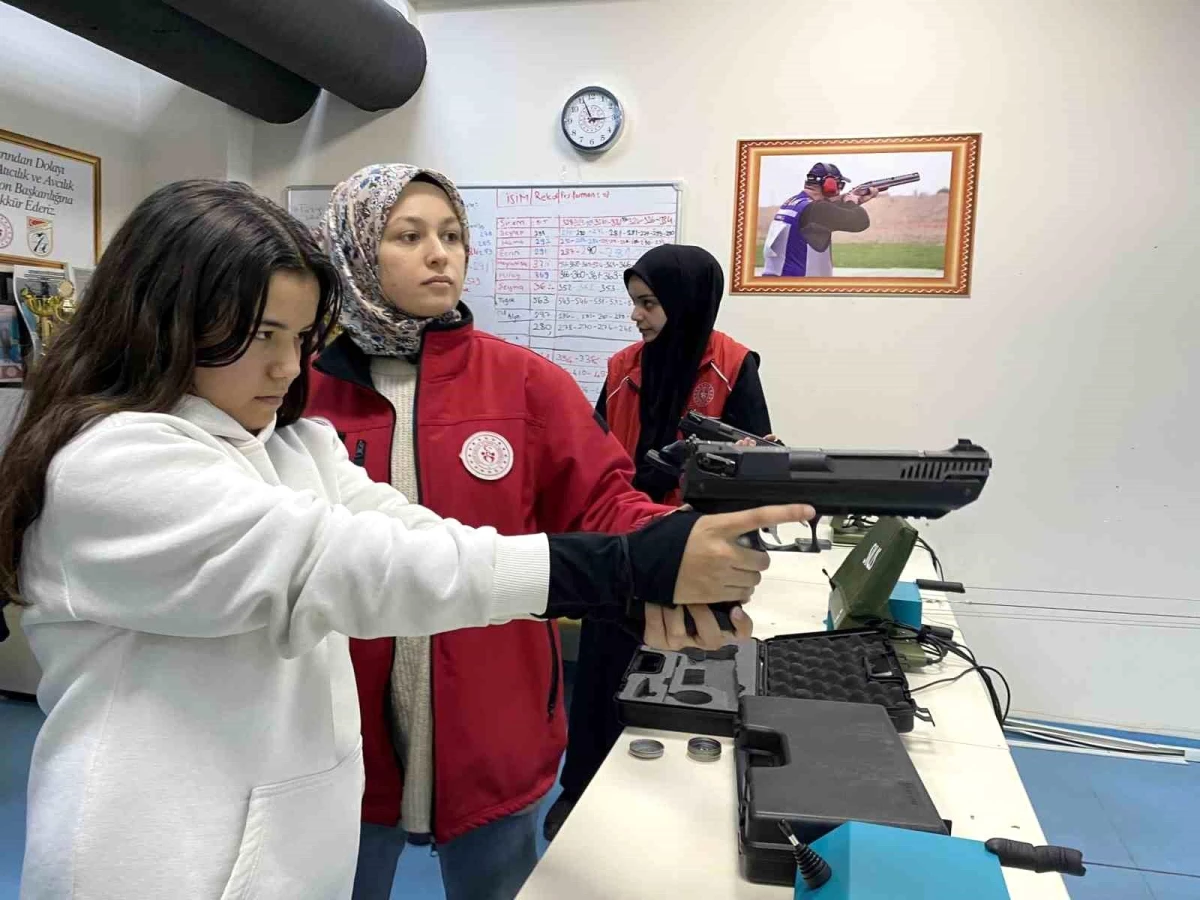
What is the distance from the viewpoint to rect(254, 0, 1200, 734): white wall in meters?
2.67

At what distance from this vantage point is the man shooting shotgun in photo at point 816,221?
287 centimetres

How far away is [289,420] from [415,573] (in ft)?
0.99

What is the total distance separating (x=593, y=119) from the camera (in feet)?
9.96

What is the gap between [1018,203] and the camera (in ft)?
9.00

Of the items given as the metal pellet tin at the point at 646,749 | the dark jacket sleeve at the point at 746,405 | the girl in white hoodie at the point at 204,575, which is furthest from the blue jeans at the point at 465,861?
the dark jacket sleeve at the point at 746,405

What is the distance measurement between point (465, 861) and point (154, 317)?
82cm

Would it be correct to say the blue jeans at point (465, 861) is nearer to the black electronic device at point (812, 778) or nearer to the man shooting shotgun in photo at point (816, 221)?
the black electronic device at point (812, 778)

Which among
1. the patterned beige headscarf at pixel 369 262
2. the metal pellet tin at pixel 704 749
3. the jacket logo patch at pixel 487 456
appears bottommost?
the metal pellet tin at pixel 704 749

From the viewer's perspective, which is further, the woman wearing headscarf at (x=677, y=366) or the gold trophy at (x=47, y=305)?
the gold trophy at (x=47, y=305)

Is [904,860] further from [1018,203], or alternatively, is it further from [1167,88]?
[1167,88]

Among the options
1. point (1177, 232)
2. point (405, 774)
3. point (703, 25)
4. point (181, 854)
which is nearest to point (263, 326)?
point (181, 854)

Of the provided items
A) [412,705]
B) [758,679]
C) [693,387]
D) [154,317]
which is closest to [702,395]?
[693,387]

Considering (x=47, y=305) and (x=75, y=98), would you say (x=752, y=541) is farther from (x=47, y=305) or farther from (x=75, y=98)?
(x=75, y=98)

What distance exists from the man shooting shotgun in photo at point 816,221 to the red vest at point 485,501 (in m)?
2.00
